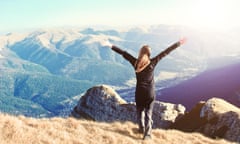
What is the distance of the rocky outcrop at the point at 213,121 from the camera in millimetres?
28922

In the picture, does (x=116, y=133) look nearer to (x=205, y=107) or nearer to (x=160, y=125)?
(x=205, y=107)

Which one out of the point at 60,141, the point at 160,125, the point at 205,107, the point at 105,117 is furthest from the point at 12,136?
the point at 105,117

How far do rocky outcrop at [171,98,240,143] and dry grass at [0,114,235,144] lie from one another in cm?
906

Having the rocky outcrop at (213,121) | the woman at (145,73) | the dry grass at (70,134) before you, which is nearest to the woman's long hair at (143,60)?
the woman at (145,73)

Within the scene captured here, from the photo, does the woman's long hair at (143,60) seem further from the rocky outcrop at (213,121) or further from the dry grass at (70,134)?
the rocky outcrop at (213,121)

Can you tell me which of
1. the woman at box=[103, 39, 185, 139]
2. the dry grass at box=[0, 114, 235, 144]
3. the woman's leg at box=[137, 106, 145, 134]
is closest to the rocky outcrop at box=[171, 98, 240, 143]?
the dry grass at box=[0, 114, 235, 144]

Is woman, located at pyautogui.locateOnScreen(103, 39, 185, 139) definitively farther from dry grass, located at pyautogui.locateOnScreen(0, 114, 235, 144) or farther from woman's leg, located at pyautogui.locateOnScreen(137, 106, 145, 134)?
dry grass, located at pyautogui.locateOnScreen(0, 114, 235, 144)

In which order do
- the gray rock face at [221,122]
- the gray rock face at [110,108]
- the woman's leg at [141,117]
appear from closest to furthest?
1. the woman's leg at [141,117]
2. the gray rock face at [221,122]
3. the gray rock face at [110,108]

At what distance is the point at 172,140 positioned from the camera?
1864cm

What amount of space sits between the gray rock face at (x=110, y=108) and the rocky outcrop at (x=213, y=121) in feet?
10.6

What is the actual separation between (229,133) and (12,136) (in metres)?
20.2

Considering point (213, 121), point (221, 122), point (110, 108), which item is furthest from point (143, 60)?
point (110, 108)

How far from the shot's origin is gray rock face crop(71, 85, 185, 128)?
39250mm

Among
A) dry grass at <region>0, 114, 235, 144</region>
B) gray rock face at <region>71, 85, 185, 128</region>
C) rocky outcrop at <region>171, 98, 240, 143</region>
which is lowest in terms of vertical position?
gray rock face at <region>71, 85, 185, 128</region>
